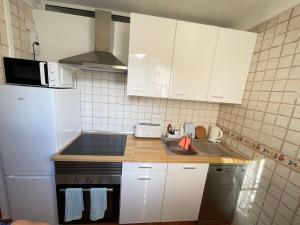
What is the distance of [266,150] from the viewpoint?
1.30 meters

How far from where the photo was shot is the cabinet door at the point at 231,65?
144 cm

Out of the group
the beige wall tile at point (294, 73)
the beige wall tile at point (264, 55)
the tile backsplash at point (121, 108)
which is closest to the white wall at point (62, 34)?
the tile backsplash at point (121, 108)

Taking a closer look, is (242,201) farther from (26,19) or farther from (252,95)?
(26,19)

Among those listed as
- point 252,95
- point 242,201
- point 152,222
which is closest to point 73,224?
point 152,222

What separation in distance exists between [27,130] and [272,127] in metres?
2.09

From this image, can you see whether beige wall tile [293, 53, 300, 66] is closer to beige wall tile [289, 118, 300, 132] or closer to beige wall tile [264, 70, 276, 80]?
beige wall tile [264, 70, 276, 80]

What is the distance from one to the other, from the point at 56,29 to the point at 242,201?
2.65 metres

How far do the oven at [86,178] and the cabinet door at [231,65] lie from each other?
126 centimetres

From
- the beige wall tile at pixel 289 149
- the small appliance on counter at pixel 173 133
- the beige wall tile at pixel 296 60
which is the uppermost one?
the beige wall tile at pixel 296 60

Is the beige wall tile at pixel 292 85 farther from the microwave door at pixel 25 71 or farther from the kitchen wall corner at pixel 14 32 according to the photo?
the kitchen wall corner at pixel 14 32

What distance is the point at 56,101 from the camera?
3.84 ft

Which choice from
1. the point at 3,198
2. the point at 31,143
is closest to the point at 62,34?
the point at 31,143

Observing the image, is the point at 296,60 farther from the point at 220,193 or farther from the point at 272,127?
the point at 220,193

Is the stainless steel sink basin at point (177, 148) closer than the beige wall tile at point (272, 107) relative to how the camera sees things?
No
